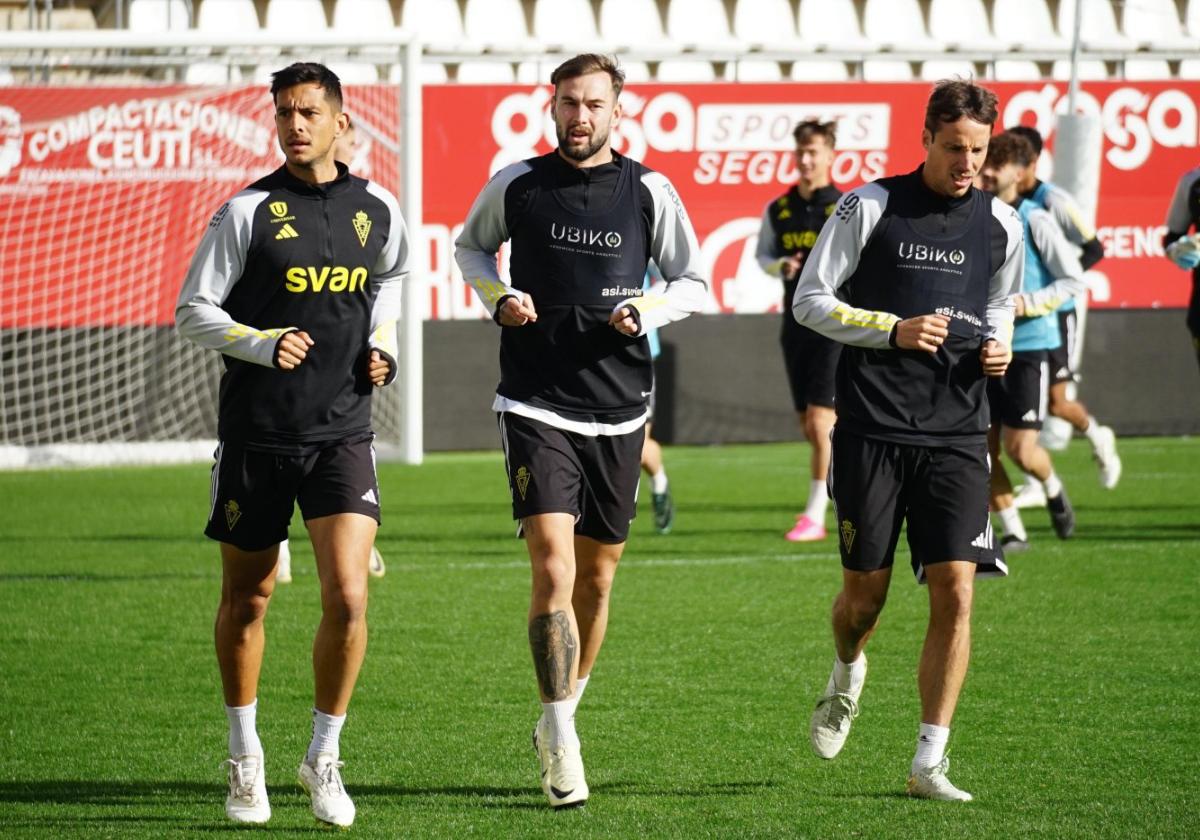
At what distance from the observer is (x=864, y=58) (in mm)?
18281

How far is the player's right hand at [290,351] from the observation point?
4824 mm

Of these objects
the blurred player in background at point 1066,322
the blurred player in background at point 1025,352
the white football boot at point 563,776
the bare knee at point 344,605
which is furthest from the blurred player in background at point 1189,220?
the bare knee at point 344,605

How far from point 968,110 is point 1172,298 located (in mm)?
13824

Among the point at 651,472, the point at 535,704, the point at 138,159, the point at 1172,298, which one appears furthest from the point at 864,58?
the point at 535,704

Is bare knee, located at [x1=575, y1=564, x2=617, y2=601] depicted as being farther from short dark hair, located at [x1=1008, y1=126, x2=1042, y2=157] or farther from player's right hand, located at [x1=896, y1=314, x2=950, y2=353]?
short dark hair, located at [x1=1008, y1=126, x2=1042, y2=157]

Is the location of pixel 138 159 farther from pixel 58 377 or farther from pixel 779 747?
pixel 779 747

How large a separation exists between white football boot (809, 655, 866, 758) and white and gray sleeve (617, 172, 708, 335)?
1296mm

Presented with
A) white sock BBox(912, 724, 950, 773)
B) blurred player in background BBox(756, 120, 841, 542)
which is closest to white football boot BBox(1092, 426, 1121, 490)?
blurred player in background BBox(756, 120, 841, 542)

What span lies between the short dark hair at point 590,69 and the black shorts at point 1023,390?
5.08 m

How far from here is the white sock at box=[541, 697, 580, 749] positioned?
5047mm

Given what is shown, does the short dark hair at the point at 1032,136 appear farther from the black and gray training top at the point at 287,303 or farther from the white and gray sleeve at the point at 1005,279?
the black and gray training top at the point at 287,303

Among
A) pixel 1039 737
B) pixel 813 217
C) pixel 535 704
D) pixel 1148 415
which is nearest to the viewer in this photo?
pixel 1039 737

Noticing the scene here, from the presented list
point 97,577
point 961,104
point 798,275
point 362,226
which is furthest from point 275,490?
point 798,275

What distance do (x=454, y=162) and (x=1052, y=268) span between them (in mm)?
8987
